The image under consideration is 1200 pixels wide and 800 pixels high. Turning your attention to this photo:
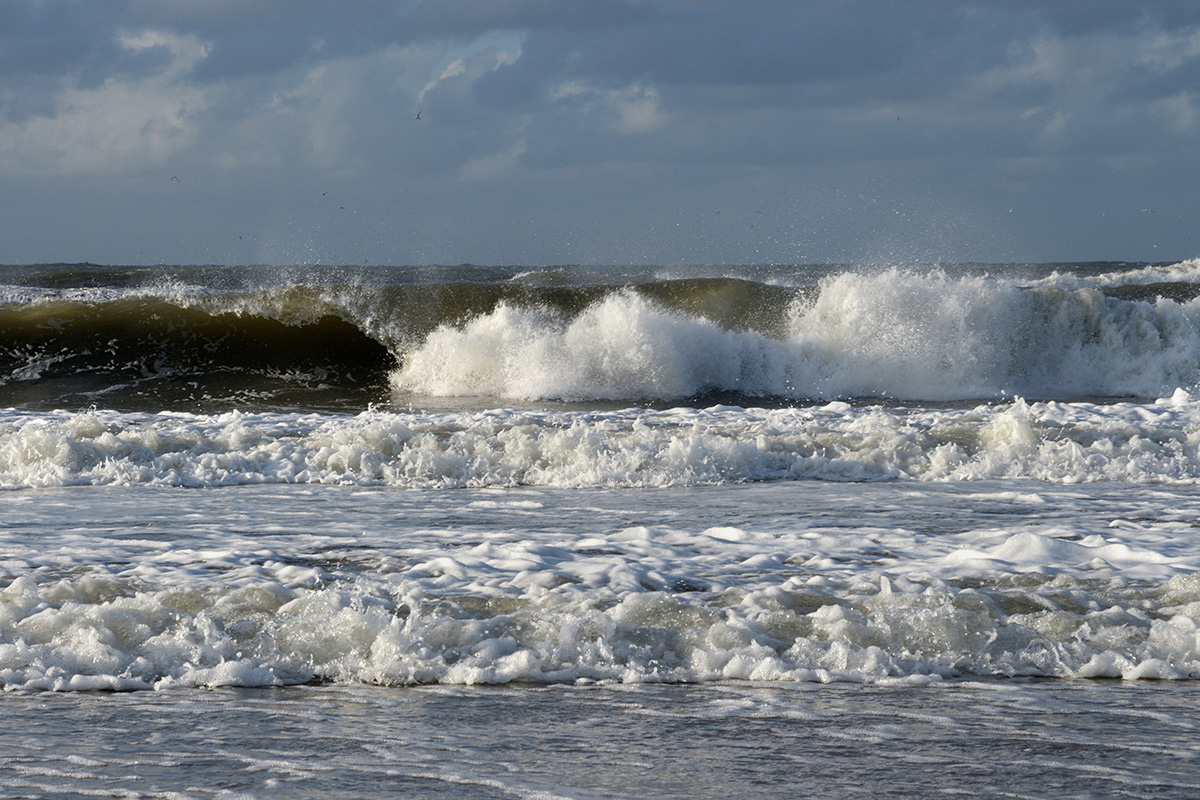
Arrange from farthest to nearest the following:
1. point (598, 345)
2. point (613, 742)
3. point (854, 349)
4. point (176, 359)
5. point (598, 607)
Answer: point (176, 359), point (854, 349), point (598, 345), point (598, 607), point (613, 742)

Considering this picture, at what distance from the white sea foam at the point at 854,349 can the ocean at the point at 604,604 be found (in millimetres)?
3876

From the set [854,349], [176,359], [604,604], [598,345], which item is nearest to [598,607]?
[604,604]

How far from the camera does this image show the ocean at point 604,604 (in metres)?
3.08

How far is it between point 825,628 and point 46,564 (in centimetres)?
353

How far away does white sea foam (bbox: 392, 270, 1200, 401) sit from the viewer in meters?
15.7

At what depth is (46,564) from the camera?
5.21m

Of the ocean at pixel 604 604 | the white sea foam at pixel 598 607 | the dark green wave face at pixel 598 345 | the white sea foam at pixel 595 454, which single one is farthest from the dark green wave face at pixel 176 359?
the white sea foam at pixel 598 607

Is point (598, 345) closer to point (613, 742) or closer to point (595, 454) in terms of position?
point (595, 454)

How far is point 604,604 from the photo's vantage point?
4.57m

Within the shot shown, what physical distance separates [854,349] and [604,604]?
12888 mm

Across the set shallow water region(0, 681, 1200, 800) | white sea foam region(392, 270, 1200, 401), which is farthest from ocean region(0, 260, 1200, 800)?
white sea foam region(392, 270, 1200, 401)

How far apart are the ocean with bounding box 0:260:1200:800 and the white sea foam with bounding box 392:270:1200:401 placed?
388 centimetres

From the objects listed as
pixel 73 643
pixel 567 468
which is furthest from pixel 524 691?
pixel 567 468

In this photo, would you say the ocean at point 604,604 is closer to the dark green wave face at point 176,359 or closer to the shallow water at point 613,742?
the shallow water at point 613,742
